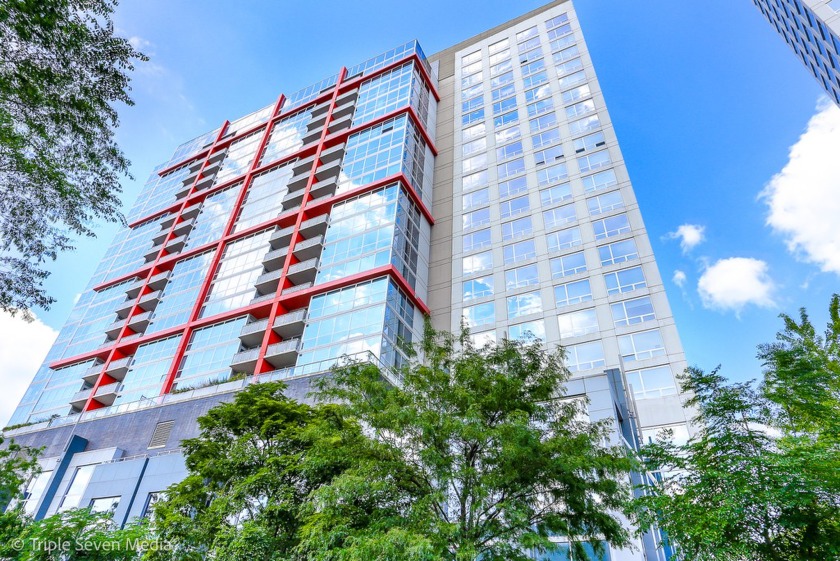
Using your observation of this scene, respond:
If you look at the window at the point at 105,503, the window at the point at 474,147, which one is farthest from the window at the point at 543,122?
the window at the point at 105,503

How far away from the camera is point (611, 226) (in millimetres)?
33625

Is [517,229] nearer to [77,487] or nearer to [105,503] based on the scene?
[105,503]

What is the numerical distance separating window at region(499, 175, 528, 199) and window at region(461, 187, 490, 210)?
1.23 m

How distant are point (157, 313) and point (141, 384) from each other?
Result: 7.75 metres

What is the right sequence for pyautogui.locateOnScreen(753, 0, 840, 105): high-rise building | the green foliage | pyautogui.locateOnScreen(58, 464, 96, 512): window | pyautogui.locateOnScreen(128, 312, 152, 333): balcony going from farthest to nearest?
1. pyautogui.locateOnScreen(128, 312, 152, 333): balcony
2. pyautogui.locateOnScreen(753, 0, 840, 105): high-rise building
3. pyautogui.locateOnScreen(58, 464, 96, 512): window
4. the green foliage

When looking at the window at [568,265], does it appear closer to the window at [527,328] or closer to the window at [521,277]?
the window at [521,277]

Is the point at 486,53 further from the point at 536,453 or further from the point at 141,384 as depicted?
the point at 536,453

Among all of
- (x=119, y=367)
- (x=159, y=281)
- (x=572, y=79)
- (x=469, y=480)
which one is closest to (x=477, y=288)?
(x=572, y=79)

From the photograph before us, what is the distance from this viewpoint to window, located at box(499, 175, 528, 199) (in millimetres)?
39344

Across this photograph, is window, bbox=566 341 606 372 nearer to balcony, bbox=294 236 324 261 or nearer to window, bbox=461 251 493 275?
window, bbox=461 251 493 275

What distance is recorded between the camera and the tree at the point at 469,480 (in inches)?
389

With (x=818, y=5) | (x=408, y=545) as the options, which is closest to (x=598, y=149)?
(x=818, y=5)

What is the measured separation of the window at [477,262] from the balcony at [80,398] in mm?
32255
